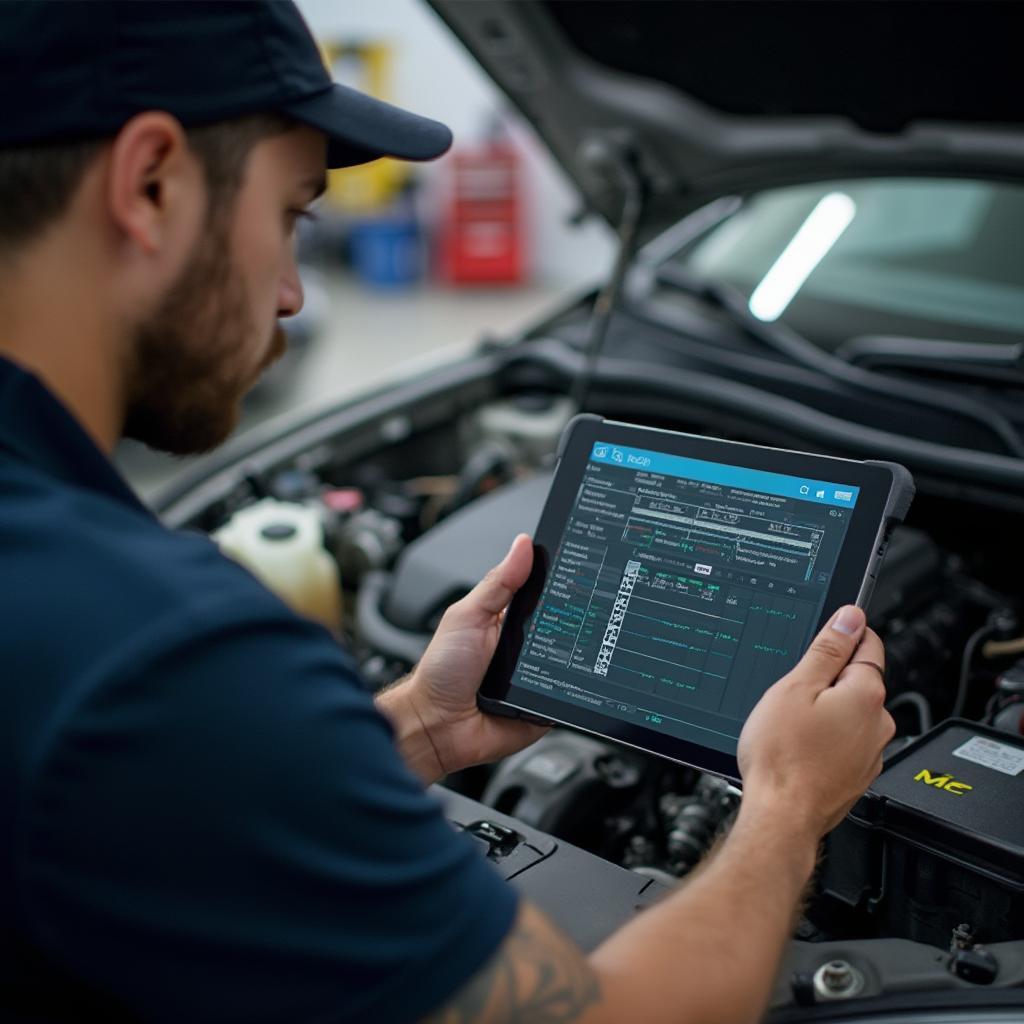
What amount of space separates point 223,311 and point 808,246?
146cm

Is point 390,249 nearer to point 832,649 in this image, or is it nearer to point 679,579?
point 679,579

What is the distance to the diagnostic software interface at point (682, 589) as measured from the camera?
3.22ft

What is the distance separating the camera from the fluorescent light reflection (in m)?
1.96

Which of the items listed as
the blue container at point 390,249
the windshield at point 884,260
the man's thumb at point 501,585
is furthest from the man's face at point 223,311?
the blue container at point 390,249

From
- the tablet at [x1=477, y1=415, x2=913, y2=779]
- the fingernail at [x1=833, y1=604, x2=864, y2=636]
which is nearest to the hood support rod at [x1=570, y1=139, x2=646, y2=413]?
the tablet at [x1=477, y1=415, x2=913, y2=779]

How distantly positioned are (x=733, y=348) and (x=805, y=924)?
3.30 feet

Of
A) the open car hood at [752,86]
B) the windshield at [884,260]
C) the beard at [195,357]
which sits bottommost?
the beard at [195,357]

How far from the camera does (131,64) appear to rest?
0.69 meters

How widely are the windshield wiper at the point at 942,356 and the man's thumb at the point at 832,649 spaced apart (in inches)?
30.6

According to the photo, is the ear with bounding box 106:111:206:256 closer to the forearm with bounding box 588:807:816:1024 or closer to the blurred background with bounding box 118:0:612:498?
the forearm with bounding box 588:807:816:1024

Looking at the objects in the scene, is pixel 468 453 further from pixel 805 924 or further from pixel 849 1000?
pixel 849 1000

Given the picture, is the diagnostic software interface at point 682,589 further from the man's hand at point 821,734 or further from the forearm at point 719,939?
the forearm at point 719,939

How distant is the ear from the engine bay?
614mm

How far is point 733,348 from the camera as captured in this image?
1.84 metres
